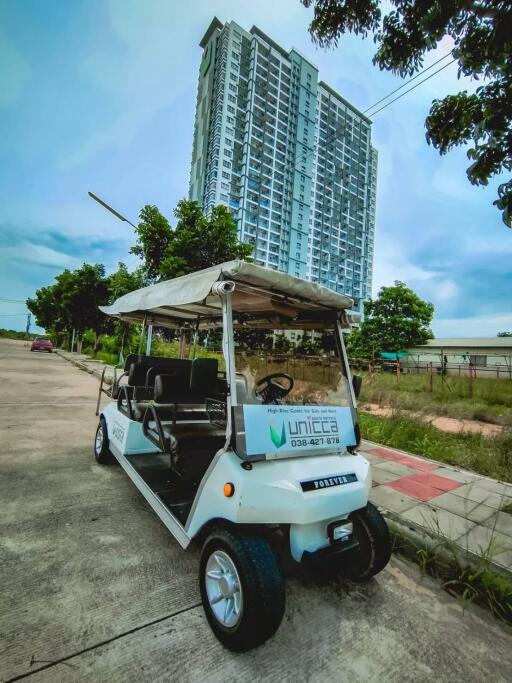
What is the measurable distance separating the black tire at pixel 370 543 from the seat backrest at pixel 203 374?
1450 mm

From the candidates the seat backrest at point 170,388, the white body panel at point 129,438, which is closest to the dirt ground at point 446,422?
the seat backrest at point 170,388

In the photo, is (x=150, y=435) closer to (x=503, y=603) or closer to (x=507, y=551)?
(x=503, y=603)

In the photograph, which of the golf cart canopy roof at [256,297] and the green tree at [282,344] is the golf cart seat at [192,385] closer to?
the golf cart canopy roof at [256,297]

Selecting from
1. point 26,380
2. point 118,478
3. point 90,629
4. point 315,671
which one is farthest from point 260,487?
point 26,380

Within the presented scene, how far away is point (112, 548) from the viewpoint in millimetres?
2494

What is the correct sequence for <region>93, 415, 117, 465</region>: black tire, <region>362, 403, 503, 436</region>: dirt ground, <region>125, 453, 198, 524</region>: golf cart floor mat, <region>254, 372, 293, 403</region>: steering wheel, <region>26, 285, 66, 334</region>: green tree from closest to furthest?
<region>125, 453, 198, 524</region>: golf cart floor mat < <region>254, 372, 293, 403</region>: steering wheel < <region>93, 415, 117, 465</region>: black tire < <region>362, 403, 503, 436</region>: dirt ground < <region>26, 285, 66, 334</region>: green tree

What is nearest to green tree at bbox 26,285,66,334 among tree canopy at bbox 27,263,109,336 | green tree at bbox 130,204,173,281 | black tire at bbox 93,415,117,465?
tree canopy at bbox 27,263,109,336

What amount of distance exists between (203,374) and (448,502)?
3.29 m

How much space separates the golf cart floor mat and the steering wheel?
1.06 meters

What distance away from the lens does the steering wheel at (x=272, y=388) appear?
283cm

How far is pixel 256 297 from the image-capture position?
108 inches

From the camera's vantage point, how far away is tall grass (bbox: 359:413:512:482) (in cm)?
484

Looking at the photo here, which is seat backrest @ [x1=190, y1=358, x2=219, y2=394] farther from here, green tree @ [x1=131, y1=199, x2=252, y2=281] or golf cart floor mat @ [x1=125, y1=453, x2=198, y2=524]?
green tree @ [x1=131, y1=199, x2=252, y2=281]

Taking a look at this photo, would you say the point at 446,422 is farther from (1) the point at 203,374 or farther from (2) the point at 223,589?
(2) the point at 223,589
